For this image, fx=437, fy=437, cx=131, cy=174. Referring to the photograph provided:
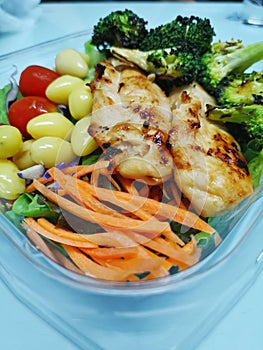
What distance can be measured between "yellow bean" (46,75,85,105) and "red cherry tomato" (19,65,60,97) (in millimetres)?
107

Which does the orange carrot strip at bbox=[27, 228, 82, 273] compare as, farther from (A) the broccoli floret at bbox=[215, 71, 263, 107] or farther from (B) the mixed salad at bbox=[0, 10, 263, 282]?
(A) the broccoli floret at bbox=[215, 71, 263, 107]

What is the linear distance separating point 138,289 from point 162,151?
0.54 metres

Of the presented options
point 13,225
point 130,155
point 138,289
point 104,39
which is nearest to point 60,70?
point 104,39

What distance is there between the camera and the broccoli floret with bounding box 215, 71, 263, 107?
175 centimetres

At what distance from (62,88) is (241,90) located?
2.48 feet

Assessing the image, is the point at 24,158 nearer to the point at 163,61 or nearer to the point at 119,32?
the point at 163,61

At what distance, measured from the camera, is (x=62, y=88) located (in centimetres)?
188

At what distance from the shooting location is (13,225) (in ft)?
4.49

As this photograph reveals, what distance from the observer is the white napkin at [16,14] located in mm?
3188

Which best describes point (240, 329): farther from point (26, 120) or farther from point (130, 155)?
point (26, 120)

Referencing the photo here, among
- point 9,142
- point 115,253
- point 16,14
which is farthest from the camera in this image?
point 16,14

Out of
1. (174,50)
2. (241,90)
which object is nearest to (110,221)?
(241,90)

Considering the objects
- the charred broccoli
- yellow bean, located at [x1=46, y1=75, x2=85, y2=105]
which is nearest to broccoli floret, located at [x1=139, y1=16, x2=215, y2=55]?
the charred broccoli

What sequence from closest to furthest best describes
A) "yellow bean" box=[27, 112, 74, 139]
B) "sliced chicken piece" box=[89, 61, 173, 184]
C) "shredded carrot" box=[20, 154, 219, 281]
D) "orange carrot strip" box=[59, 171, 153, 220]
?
"shredded carrot" box=[20, 154, 219, 281]
"orange carrot strip" box=[59, 171, 153, 220]
"sliced chicken piece" box=[89, 61, 173, 184]
"yellow bean" box=[27, 112, 74, 139]
